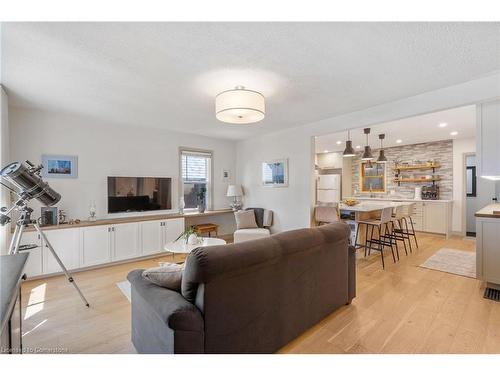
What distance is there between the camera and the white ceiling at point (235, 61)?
1.75 metres

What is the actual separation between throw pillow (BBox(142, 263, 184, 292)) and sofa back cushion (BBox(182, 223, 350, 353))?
0.57ft

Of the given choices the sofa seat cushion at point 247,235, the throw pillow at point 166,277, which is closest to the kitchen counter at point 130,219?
the sofa seat cushion at point 247,235

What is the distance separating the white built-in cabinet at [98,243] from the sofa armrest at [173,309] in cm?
249

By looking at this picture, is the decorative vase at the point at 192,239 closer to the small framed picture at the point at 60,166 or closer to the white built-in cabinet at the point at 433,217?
the small framed picture at the point at 60,166

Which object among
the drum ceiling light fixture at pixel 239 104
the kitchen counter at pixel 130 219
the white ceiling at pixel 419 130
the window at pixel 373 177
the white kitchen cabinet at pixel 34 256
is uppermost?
the white ceiling at pixel 419 130

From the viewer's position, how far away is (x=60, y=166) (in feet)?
12.5

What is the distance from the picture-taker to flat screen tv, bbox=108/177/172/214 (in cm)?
427

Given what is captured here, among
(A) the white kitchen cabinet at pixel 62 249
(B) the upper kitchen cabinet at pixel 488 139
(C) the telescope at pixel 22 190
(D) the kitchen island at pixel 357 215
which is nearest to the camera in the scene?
(C) the telescope at pixel 22 190

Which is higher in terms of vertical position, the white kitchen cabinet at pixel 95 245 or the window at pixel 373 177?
the window at pixel 373 177

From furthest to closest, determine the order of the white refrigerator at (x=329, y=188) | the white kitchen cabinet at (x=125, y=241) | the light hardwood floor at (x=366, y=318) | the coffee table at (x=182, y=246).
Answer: the white refrigerator at (x=329, y=188)
the white kitchen cabinet at (x=125, y=241)
the coffee table at (x=182, y=246)
the light hardwood floor at (x=366, y=318)

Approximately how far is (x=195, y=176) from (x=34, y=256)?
296 centimetres

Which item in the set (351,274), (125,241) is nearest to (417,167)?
(351,274)

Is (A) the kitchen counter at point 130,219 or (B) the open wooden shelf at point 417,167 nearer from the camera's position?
(A) the kitchen counter at point 130,219

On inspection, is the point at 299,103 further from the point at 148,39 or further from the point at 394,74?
the point at 148,39
